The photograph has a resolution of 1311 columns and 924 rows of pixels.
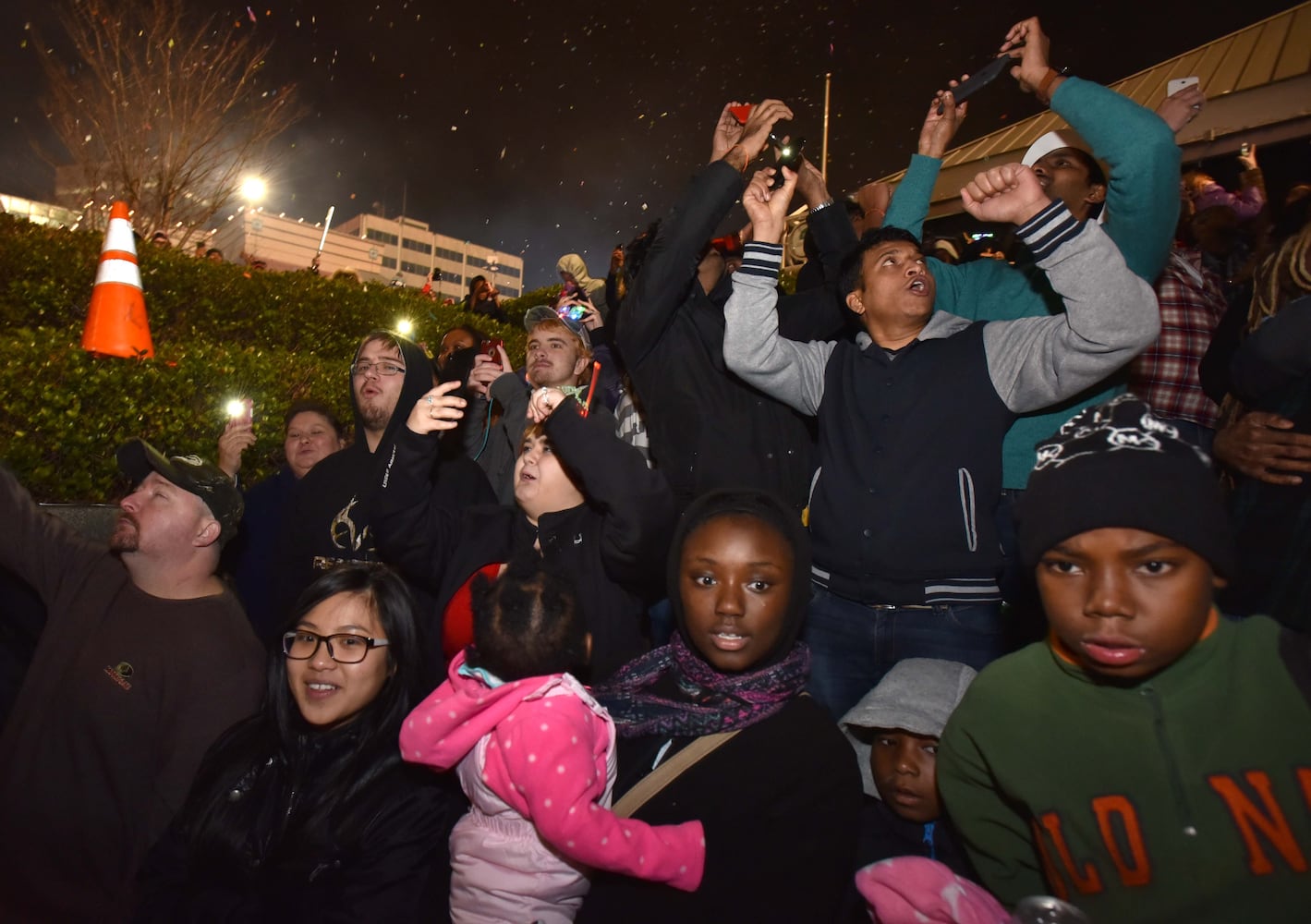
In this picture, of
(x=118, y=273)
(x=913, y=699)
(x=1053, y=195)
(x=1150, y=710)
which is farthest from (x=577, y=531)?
(x=118, y=273)

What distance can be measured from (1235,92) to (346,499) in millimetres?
8777

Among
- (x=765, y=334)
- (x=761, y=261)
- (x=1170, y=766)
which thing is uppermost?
(x=761, y=261)

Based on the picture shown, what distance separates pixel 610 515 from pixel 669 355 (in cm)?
81

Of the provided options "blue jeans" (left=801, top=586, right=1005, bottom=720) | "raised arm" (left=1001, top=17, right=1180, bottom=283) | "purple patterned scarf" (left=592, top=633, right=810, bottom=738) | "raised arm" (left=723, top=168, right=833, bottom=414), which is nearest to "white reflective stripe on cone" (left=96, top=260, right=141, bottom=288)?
"raised arm" (left=723, top=168, right=833, bottom=414)

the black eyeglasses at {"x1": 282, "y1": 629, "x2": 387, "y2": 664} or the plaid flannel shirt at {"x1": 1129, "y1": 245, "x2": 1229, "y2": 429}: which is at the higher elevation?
the plaid flannel shirt at {"x1": 1129, "y1": 245, "x2": 1229, "y2": 429}

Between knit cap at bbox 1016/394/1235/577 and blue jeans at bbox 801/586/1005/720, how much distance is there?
0.72 m

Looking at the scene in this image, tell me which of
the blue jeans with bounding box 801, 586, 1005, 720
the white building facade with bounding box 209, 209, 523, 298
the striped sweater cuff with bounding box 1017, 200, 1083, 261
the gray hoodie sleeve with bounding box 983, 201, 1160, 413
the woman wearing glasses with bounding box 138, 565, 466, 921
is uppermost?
the white building facade with bounding box 209, 209, 523, 298

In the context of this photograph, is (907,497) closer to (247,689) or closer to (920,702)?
(920,702)

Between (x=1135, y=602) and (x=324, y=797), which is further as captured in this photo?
(x=324, y=797)

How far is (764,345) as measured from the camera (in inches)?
113

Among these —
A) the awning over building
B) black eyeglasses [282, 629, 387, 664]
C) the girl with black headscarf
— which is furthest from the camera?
the awning over building

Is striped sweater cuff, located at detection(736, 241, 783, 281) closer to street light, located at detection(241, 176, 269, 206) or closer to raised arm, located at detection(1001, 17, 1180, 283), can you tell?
raised arm, located at detection(1001, 17, 1180, 283)

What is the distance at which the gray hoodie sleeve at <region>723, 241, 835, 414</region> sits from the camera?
287 centimetres

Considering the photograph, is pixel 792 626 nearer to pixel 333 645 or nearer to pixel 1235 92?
pixel 333 645
